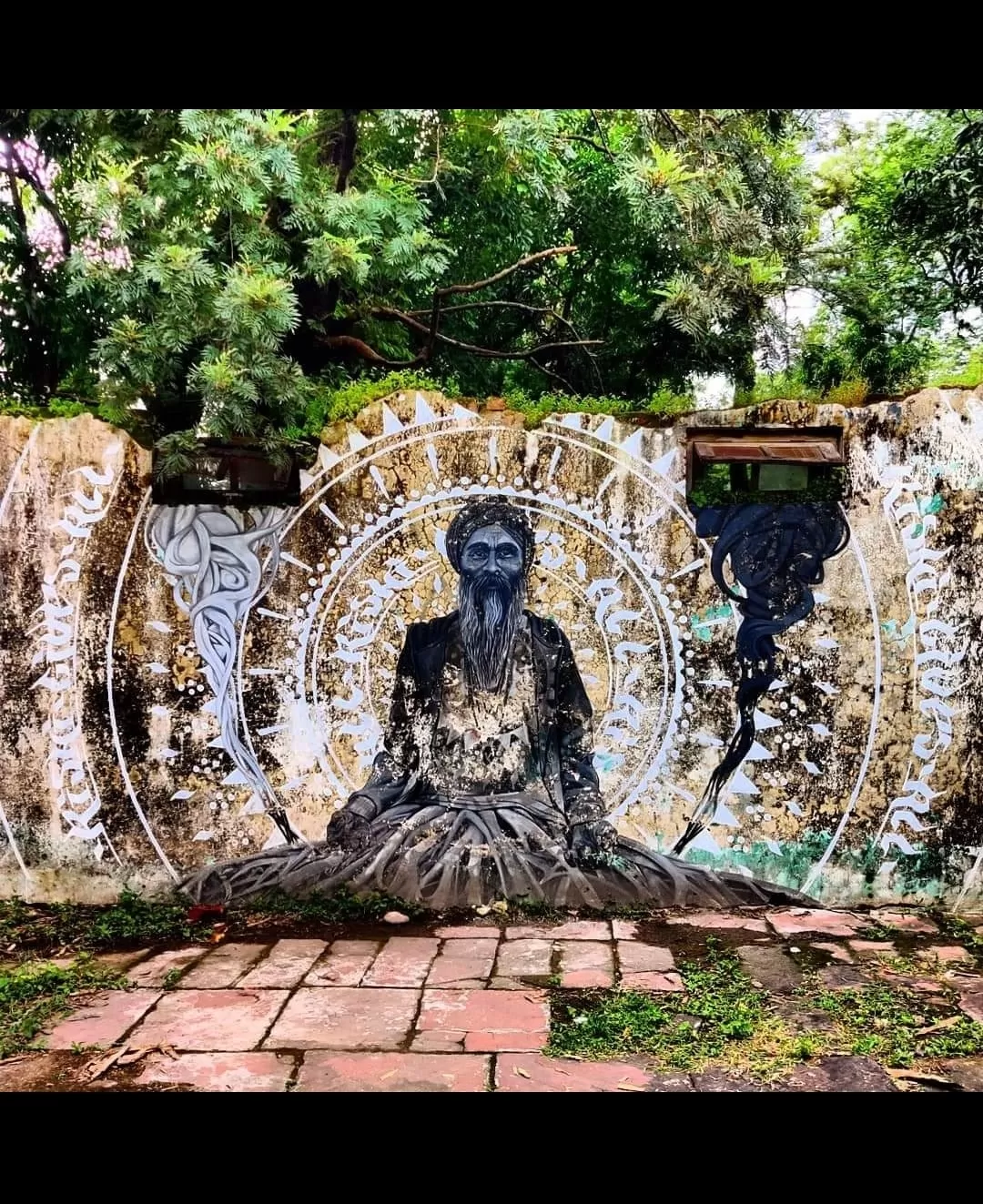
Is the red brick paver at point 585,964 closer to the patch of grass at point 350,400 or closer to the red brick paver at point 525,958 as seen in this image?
the red brick paver at point 525,958

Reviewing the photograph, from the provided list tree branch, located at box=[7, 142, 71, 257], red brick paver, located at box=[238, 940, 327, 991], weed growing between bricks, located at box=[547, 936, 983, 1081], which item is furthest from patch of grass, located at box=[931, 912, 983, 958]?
tree branch, located at box=[7, 142, 71, 257]

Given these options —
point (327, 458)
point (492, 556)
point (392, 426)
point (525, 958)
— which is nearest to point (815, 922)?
point (525, 958)

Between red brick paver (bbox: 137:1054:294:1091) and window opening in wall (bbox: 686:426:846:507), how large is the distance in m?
3.18

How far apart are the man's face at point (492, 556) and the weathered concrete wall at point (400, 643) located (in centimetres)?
13

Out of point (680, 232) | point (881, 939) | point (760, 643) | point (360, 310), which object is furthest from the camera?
point (360, 310)

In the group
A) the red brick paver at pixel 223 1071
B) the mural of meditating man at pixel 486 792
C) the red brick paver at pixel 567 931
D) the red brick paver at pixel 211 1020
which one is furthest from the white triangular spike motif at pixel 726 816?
the red brick paver at pixel 223 1071

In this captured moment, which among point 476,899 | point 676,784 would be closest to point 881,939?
point 676,784

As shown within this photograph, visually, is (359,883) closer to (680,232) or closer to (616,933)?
(616,933)

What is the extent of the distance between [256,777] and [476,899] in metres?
1.30

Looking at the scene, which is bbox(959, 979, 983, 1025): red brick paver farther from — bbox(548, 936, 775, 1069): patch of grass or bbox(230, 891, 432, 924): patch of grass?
bbox(230, 891, 432, 924): patch of grass

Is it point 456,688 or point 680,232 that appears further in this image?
point 680,232

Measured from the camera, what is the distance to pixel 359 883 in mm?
5023

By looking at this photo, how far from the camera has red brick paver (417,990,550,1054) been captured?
12.1 feet

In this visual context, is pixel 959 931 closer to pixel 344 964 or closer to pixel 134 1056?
pixel 344 964
